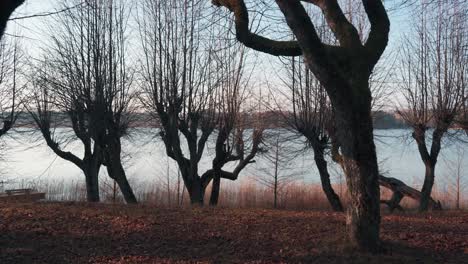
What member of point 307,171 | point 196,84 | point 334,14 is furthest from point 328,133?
point 307,171

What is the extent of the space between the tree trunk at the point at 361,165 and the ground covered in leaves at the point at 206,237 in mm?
278

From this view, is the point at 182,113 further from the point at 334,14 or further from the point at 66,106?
the point at 334,14

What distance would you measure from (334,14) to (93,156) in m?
10.8

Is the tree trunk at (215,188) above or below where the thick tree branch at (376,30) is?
below

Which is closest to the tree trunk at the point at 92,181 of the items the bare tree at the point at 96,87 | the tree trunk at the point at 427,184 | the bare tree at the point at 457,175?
the bare tree at the point at 96,87

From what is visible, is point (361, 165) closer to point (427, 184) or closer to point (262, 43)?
point (262, 43)

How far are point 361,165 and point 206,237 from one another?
2468mm

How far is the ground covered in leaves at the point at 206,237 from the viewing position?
18.6 ft

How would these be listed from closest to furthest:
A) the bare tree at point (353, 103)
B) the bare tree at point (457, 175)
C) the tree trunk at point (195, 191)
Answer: the bare tree at point (353, 103)
the tree trunk at point (195, 191)
the bare tree at point (457, 175)

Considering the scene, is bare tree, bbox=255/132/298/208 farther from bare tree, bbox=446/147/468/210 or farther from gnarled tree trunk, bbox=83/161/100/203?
bare tree, bbox=446/147/468/210

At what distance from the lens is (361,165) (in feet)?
18.0

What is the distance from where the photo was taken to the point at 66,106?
1425 cm

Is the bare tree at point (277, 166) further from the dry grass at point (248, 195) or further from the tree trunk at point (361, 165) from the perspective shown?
the tree trunk at point (361, 165)

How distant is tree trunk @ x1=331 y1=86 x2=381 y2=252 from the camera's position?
5.47m
